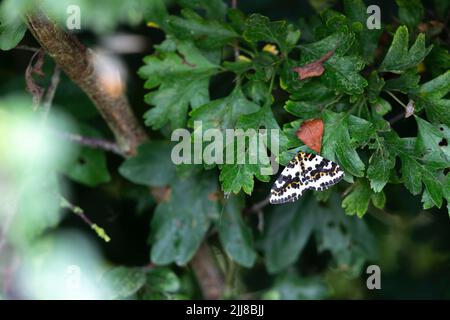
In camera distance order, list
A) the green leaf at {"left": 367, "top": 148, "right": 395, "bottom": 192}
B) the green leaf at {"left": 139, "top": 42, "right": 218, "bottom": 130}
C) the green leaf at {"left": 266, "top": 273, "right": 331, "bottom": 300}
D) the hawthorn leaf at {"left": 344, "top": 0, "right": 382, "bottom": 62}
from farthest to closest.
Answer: the green leaf at {"left": 266, "top": 273, "right": 331, "bottom": 300}
the green leaf at {"left": 139, "top": 42, "right": 218, "bottom": 130}
the hawthorn leaf at {"left": 344, "top": 0, "right": 382, "bottom": 62}
the green leaf at {"left": 367, "top": 148, "right": 395, "bottom": 192}

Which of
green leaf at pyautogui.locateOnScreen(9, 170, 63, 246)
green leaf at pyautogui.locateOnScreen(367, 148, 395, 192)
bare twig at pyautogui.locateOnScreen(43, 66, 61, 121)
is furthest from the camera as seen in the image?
green leaf at pyautogui.locateOnScreen(9, 170, 63, 246)

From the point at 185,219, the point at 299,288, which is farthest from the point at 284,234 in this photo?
the point at 185,219

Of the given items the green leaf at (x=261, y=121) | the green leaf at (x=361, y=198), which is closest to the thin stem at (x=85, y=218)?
the green leaf at (x=261, y=121)

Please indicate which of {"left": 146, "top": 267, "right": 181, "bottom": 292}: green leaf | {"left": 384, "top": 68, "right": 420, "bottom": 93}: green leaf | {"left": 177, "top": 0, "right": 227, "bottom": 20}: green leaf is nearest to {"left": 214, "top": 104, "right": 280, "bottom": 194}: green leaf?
{"left": 384, "top": 68, "right": 420, "bottom": 93}: green leaf

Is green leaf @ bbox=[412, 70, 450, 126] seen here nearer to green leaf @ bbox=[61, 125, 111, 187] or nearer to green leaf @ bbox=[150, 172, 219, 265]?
green leaf @ bbox=[150, 172, 219, 265]

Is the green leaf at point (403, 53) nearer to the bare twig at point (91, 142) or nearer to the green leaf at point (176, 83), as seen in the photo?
the green leaf at point (176, 83)

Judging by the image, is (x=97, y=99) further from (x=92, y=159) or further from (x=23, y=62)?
(x=23, y=62)

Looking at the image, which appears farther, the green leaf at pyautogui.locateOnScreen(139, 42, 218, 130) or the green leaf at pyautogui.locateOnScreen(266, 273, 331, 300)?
the green leaf at pyautogui.locateOnScreen(266, 273, 331, 300)
